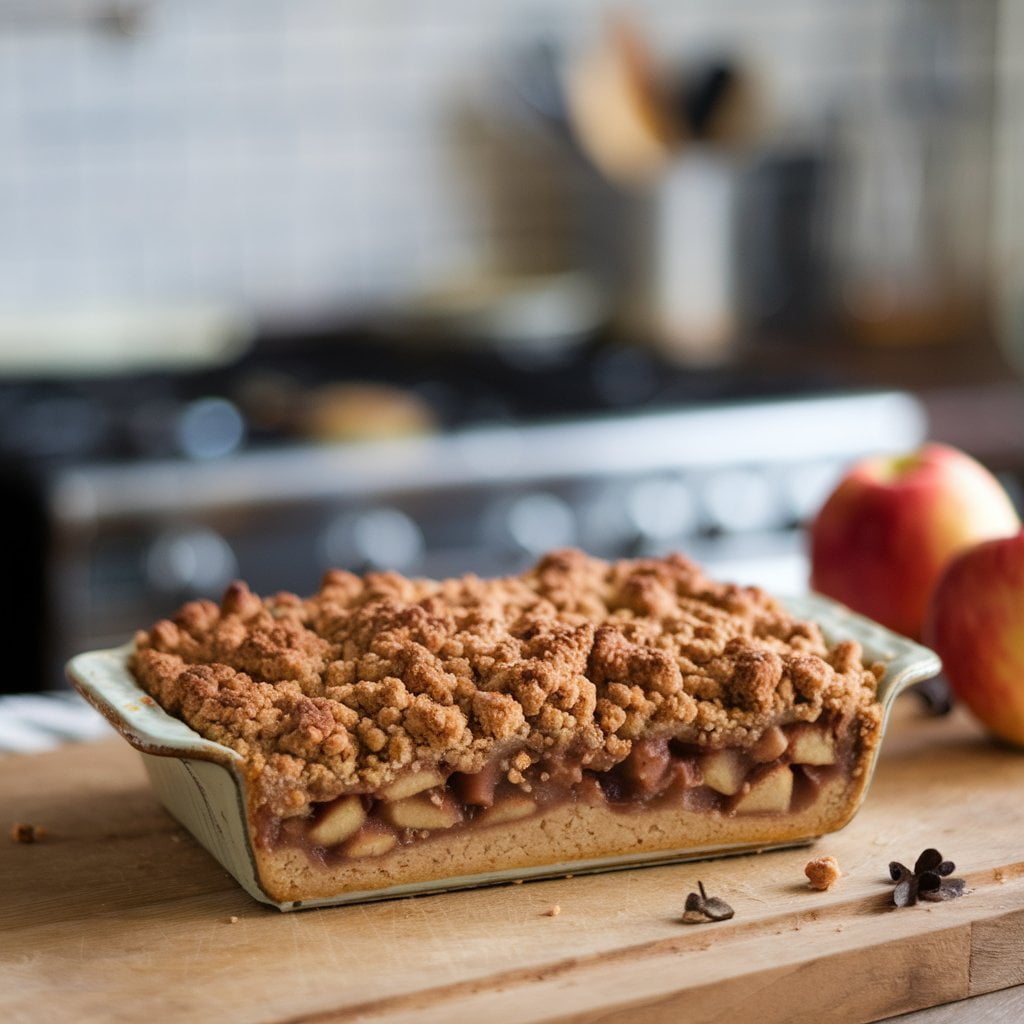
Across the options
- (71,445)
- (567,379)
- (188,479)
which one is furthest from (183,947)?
(567,379)

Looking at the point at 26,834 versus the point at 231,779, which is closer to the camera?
the point at 231,779

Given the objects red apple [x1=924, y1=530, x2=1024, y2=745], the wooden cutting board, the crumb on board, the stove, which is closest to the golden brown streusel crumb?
the wooden cutting board

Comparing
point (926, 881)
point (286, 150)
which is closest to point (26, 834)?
point (926, 881)

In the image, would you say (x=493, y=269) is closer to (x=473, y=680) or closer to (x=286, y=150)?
(x=286, y=150)

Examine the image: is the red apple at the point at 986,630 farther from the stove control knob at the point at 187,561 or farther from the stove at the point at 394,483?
the stove control knob at the point at 187,561

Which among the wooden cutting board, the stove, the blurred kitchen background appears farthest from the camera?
the blurred kitchen background

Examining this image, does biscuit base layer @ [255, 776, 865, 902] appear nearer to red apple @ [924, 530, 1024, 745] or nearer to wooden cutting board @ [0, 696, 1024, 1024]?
wooden cutting board @ [0, 696, 1024, 1024]

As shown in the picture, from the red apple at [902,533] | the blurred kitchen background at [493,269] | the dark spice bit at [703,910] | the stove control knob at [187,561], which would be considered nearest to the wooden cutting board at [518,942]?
the dark spice bit at [703,910]

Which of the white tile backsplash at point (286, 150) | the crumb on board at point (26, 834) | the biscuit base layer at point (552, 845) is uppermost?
the white tile backsplash at point (286, 150)
